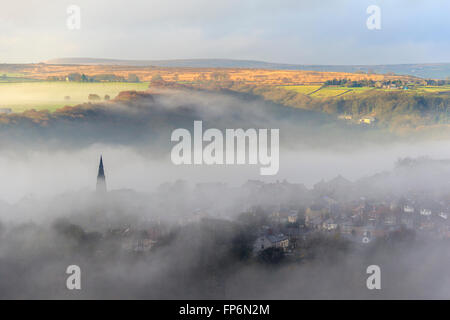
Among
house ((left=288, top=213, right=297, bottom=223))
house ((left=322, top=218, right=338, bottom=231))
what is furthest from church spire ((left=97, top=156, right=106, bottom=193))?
house ((left=322, top=218, right=338, bottom=231))

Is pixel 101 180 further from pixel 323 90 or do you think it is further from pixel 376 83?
pixel 376 83

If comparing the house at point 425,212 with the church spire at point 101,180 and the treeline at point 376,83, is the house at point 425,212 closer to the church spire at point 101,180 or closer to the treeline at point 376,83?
the treeline at point 376,83

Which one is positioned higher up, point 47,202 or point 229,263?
point 47,202

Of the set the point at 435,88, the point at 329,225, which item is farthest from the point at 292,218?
the point at 435,88

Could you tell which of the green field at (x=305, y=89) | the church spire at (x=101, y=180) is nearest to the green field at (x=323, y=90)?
the green field at (x=305, y=89)

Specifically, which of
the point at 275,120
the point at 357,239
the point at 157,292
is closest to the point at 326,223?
the point at 357,239
